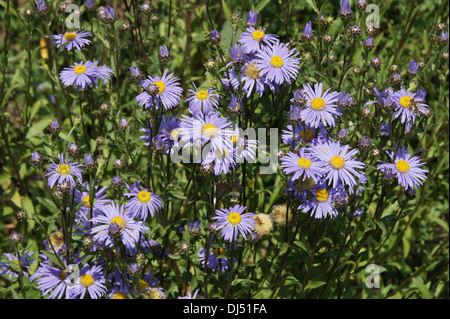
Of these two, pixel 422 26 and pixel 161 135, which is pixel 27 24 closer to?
pixel 161 135

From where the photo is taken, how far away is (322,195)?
8.26 feet

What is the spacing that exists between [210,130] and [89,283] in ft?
3.69

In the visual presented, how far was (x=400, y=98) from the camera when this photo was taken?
8.38 feet

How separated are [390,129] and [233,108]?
81 cm

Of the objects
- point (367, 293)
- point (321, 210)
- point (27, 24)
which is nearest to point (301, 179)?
point (321, 210)

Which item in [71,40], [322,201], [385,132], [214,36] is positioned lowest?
[322,201]

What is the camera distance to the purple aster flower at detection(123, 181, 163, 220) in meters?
2.66

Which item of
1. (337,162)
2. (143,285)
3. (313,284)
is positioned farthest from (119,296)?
(337,162)

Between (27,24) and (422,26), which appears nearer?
(27,24)

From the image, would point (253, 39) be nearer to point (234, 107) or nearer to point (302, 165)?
point (234, 107)

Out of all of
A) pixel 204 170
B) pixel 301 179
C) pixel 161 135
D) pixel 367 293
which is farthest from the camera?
pixel 367 293

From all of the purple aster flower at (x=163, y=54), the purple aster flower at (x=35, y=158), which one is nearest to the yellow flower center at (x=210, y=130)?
the purple aster flower at (x=163, y=54)

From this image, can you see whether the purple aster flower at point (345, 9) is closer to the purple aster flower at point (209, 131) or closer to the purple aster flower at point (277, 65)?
the purple aster flower at point (277, 65)

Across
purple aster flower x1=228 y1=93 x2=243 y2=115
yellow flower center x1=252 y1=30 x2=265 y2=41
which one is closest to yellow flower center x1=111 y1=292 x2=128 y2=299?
purple aster flower x1=228 y1=93 x2=243 y2=115
